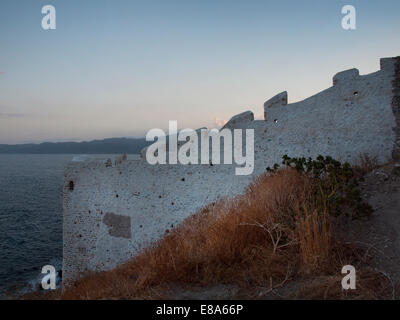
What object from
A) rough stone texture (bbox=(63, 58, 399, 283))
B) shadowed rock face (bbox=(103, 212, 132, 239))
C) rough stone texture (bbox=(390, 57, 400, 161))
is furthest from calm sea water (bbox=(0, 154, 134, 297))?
rough stone texture (bbox=(390, 57, 400, 161))

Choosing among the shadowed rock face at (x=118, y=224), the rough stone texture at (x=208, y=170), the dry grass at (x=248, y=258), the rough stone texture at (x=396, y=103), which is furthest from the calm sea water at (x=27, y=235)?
the rough stone texture at (x=396, y=103)

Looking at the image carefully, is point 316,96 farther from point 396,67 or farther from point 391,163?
point 391,163

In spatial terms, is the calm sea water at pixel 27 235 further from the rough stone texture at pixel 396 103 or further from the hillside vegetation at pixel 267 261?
the rough stone texture at pixel 396 103

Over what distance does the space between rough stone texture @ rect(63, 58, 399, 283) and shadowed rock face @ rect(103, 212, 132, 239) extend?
0.29ft

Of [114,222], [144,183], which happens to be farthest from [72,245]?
[144,183]

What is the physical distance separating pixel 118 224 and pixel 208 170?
3401 millimetres

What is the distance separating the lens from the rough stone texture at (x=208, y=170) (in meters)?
6.43

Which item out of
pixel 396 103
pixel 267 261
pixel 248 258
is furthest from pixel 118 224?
pixel 396 103

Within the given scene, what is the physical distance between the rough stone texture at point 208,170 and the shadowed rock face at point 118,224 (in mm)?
87

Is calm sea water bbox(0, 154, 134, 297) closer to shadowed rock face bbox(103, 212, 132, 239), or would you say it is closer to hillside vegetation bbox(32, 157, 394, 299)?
shadowed rock face bbox(103, 212, 132, 239)

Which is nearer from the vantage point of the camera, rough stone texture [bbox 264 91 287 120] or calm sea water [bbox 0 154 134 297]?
rough stone texture [bbox 264 91 287 120]

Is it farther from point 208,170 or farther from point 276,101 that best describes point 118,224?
point 276,101

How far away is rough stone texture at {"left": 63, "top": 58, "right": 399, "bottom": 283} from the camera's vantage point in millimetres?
6430

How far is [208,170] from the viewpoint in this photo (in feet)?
24.8
